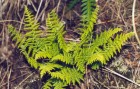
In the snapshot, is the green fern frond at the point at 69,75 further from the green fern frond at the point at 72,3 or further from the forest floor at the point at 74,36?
the green fern frond at the point at 72,3

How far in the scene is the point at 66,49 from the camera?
2.75 m

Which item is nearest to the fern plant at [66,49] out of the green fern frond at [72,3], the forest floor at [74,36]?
the forest floor at [74,36]

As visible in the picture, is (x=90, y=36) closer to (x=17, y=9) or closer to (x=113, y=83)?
(x=113, y=83)

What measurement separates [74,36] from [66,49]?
15.4 inches

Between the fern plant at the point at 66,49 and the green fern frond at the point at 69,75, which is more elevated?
the fern plant at the point at 66,49

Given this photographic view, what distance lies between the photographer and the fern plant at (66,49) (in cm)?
271

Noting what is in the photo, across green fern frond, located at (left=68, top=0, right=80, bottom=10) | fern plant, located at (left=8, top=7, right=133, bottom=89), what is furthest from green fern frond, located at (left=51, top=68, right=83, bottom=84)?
green fern frond, located at (left=68, top=0, right=80, bottom=10)

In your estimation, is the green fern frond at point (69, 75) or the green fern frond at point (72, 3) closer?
the green fern frond at point (69, 75)

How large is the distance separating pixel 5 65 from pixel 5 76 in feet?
0.42

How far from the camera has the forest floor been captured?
2.90 m

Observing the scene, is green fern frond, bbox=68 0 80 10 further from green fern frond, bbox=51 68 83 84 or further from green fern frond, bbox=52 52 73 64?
green fern frond, bbox=51 68 83 84

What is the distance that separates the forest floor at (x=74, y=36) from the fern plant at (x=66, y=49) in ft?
0.43

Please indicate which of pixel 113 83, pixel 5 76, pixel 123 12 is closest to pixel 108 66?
pixel 113 83

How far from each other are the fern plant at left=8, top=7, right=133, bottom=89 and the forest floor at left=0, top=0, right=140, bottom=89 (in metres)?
0.13
